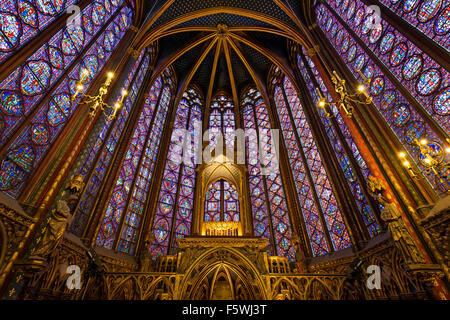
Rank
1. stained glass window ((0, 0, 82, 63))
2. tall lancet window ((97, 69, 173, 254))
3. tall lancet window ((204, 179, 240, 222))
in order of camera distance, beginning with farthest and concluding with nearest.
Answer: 1. tall lancet window ((204, 179, 240, 222))
2. tall lancet window ((97, 69, 173, 254))
3. stained glass window ((0, 0, 82, 63))

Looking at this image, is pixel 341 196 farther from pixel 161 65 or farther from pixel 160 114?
pixel 161 65

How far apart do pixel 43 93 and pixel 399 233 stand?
10524 mm

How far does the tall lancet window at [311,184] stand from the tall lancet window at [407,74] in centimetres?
403

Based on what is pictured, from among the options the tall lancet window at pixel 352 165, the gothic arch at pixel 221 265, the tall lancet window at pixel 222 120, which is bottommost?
the gothic arch at pixel 221 265

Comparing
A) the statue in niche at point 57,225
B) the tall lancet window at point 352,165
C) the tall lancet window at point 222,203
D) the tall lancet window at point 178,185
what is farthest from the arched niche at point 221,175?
the statue in niche at point 57,225

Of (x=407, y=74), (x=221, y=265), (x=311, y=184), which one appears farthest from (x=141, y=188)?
(x=407, y=74)

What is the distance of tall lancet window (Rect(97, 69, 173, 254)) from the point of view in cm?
980

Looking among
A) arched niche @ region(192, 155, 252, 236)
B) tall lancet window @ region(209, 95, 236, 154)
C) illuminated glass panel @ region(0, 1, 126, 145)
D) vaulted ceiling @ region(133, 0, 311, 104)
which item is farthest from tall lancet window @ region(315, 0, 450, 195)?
tall lancet window @ region(209, 95, 236, 154)

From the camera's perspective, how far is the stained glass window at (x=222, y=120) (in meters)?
16.9

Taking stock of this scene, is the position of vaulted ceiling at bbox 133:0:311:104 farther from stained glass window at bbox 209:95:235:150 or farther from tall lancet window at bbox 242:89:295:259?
tall lancet window at bbox 242:89:295:259

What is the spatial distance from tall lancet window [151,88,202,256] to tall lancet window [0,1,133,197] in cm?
699

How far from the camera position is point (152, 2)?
470 inches

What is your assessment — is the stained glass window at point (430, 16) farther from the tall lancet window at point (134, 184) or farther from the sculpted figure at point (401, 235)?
the tall lancet window at point (134, 184)
